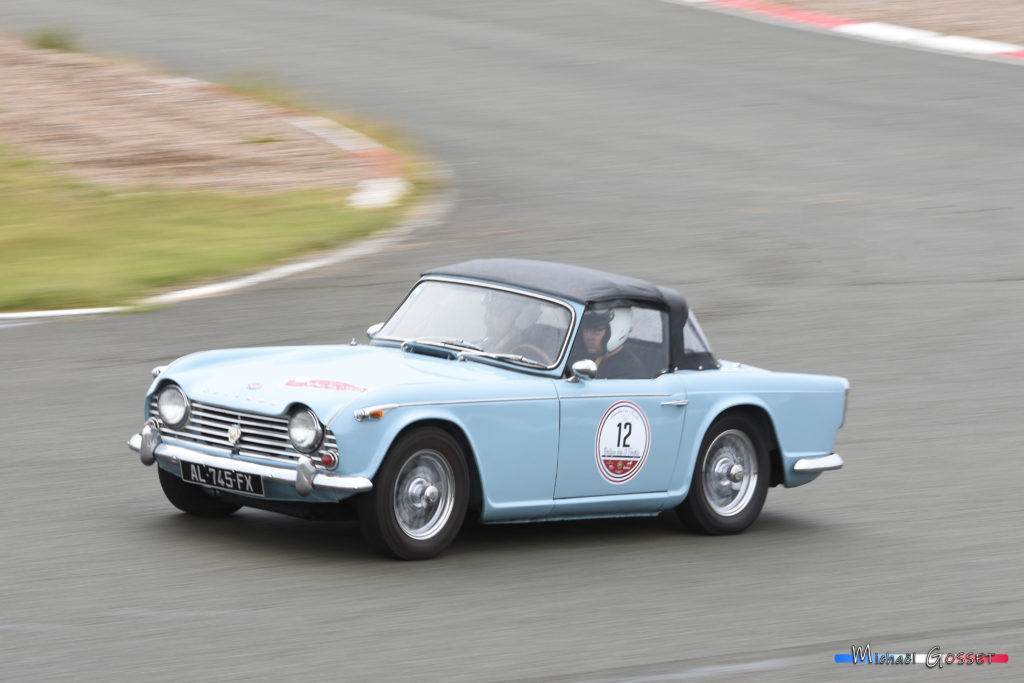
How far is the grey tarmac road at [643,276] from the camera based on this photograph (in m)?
6.16

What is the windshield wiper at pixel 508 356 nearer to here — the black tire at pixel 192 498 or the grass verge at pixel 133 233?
the black tire at pixel 192 498

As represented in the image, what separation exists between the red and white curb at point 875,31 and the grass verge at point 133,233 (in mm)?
13205

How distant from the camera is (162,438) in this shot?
287 inches

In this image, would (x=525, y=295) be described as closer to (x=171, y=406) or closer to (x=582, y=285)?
(x=582, y=285)

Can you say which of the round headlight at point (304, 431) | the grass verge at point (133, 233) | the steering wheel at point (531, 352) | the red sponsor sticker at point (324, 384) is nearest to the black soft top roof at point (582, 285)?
the steering wheel at point (531, 352)

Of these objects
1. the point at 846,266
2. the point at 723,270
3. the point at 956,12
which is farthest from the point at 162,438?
the point at 956,12

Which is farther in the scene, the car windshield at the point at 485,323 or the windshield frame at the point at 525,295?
the car windshield at the point at 485,323

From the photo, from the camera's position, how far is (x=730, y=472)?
835 centimetres

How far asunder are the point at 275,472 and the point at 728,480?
2.66 m

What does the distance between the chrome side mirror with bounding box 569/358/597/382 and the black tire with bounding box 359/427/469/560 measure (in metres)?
0.74

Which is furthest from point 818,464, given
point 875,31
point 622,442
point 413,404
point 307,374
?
point 875,31
